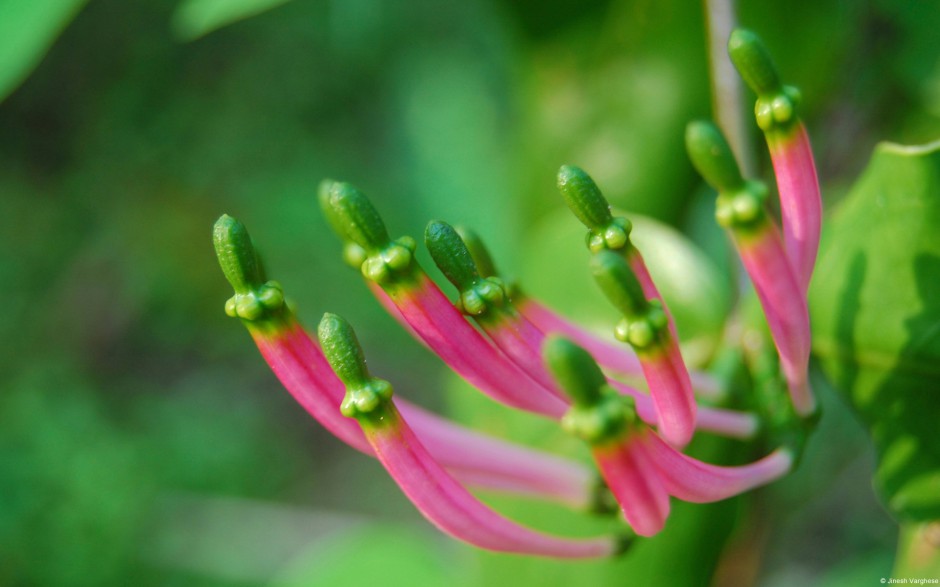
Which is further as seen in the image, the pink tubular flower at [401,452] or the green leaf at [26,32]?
the green leaf at [26,32]

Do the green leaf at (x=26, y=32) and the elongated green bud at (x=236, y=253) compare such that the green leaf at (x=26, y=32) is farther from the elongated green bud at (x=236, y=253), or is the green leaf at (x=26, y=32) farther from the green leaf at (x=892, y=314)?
the green leaf at (x=892, y=314)

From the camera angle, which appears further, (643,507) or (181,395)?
(181,395)

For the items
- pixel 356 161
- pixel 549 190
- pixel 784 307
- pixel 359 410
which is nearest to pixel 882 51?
pixel 549 190

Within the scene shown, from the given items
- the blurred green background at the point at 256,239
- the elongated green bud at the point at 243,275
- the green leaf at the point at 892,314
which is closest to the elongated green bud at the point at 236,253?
the elongated green bud at the point at 243,275

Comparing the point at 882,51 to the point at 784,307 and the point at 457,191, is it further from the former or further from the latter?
the point at 457,191

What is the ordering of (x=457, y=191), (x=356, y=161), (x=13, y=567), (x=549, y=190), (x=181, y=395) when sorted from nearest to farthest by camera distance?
(x=549, y=190) < (x=457, y=191) < (x=13, y=567) < (x=356, y=161) < (x=181, y=395)
